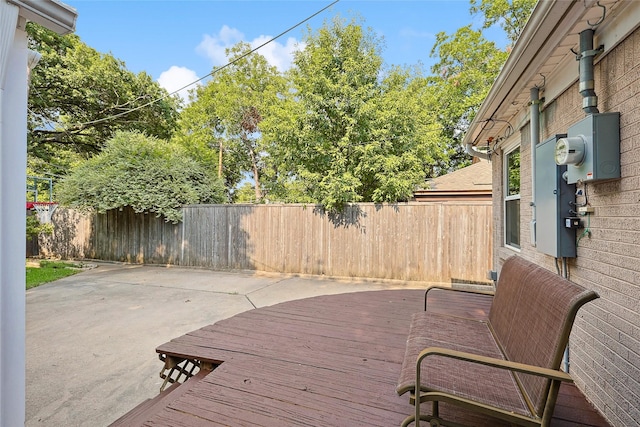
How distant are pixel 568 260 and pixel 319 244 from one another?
598 cm

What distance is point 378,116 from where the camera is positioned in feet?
27.7

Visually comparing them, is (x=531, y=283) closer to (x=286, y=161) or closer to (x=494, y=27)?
(x=286, y=161)

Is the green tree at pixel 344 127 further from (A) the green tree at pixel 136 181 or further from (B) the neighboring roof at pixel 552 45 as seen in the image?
(B) the neighboring roof at pixel 552 45

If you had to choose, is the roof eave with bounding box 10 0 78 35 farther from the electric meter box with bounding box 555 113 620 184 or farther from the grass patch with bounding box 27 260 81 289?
the grass patch with bounding box 27 260 81 289

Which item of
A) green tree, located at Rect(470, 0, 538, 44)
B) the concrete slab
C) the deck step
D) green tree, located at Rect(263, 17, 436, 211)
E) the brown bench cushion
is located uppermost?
green tree, located at Rect(470, 0, 538, 44)

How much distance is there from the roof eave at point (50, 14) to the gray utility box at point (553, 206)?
296 centimetres

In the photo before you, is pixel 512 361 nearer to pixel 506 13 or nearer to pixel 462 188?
pixel 462 188

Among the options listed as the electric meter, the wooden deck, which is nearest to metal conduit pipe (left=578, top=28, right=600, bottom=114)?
the electric meter

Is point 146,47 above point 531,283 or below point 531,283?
Answer: above

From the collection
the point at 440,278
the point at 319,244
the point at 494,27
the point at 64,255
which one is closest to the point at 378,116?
the point at 319,244

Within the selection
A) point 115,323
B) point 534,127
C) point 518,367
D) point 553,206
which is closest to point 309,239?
point 115,323

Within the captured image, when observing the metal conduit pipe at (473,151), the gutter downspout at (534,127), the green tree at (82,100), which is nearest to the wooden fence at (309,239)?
the metal conduit pipe at (473,151)

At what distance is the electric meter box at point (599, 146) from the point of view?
5.63ft

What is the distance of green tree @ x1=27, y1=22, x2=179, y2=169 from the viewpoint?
37.5 ft
